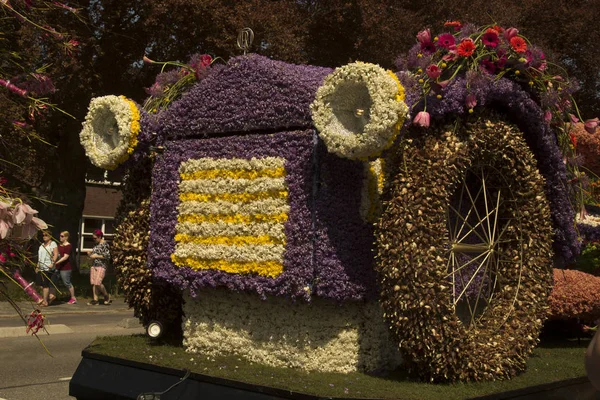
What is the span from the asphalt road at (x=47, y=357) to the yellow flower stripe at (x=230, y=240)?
250 centimetres

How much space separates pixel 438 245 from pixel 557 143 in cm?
192

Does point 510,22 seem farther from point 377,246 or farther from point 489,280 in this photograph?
point 377,246

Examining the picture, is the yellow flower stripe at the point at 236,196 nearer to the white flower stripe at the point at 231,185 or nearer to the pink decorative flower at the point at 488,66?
the white flower stripe at the point at 231,185

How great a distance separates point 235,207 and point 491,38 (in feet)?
7.92

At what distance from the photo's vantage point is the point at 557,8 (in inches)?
735

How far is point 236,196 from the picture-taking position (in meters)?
6.03

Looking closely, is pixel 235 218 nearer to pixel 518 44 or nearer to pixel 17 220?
pixel 518 44

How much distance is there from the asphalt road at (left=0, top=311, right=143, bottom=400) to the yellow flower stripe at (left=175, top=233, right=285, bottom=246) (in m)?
2.50

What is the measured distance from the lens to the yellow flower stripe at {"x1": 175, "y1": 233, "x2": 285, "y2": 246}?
5746 millimetres

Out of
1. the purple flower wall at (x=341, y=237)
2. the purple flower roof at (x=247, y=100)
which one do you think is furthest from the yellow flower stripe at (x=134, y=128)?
the purple flower wall at (x=341, y=237)

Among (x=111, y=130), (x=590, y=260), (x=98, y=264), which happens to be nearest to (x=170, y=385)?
(x=111, y=130)

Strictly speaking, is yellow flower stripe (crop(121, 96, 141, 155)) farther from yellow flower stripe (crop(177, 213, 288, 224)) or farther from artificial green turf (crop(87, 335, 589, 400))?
artificial green turf (crop(87, 335, 589, 400))

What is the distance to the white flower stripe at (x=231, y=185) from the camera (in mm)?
5754

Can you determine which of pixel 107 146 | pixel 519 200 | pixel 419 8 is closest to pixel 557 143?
pixel 519 200
